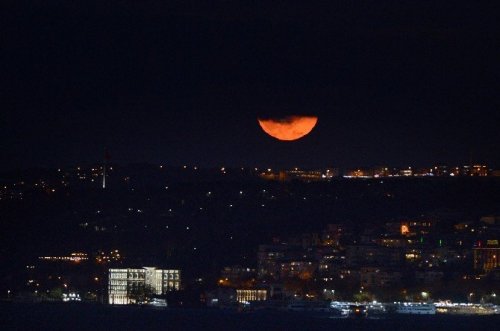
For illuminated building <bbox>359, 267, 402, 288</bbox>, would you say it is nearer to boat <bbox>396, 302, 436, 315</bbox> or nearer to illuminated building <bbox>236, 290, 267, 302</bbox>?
boat <bbox>396, 302, 436, 315</bbox>

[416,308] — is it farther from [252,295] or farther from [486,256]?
[486,256]

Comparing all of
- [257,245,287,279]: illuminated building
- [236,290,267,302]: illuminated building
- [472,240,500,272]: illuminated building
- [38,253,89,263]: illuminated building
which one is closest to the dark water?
[236,290,267,302]: illuminated building

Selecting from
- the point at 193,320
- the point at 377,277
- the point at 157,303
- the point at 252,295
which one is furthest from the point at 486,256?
the point at 193,320

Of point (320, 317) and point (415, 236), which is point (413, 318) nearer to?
point (320, 317)

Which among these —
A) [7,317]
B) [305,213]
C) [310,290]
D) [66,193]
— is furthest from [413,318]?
[66,193]

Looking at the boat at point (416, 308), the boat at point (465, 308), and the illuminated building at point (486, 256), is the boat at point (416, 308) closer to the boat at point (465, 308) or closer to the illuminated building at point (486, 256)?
the boat at point (465, 308)
